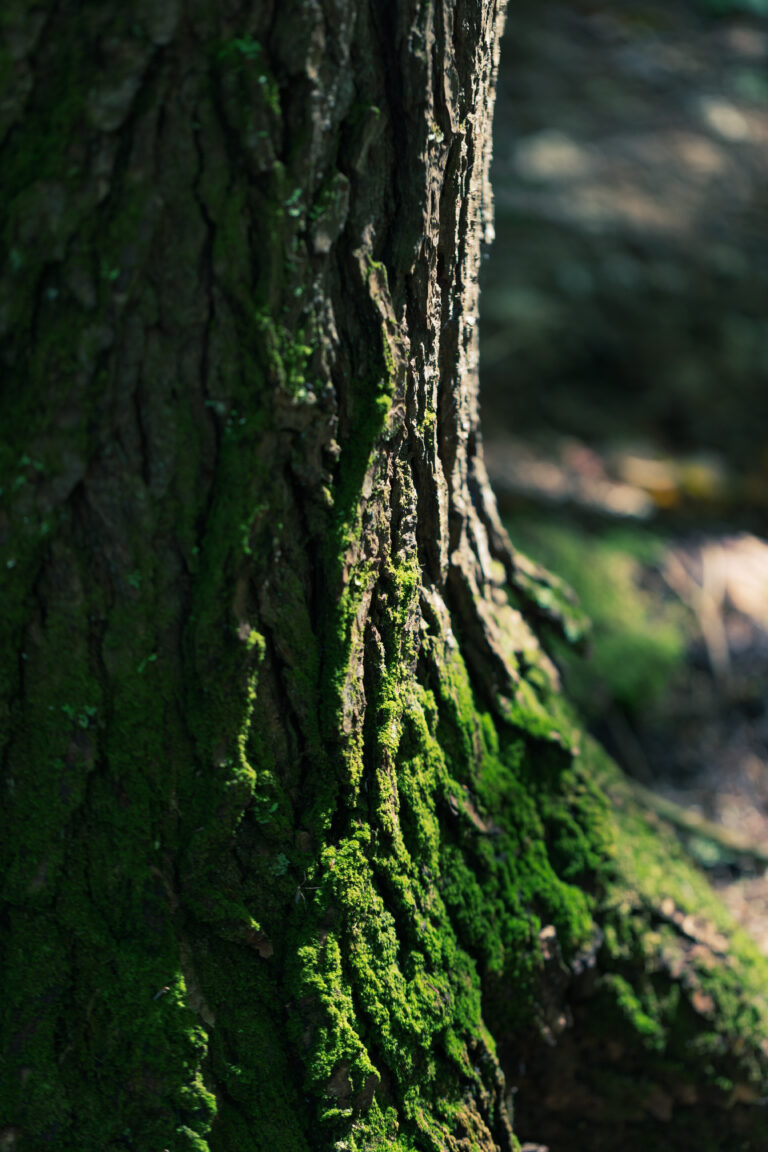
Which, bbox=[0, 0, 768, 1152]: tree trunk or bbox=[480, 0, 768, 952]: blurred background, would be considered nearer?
bbox=[0, 0, 768, 1152]: tree trunk

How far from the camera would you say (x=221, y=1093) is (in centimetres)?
142

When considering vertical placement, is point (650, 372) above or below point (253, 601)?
above

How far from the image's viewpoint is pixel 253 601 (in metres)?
1.31

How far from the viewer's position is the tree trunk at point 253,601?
111cm

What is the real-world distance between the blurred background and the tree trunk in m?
0.99

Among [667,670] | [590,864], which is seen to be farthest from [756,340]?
[590,864]

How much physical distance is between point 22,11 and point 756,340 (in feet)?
22.4

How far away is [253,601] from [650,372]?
19.4 ft

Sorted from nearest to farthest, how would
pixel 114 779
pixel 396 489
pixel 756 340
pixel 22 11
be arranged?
1. pixel 22 11
2. pixel 114 779
3. pixel 396 489
4. pixel 756 340

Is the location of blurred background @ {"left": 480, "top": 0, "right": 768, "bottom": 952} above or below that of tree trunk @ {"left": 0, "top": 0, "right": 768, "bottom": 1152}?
above

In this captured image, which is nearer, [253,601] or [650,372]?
[253,601]

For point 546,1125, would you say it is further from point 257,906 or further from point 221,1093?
point 257,906

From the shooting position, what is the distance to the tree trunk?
111 cm

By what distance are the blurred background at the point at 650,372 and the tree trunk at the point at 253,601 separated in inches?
38.9
